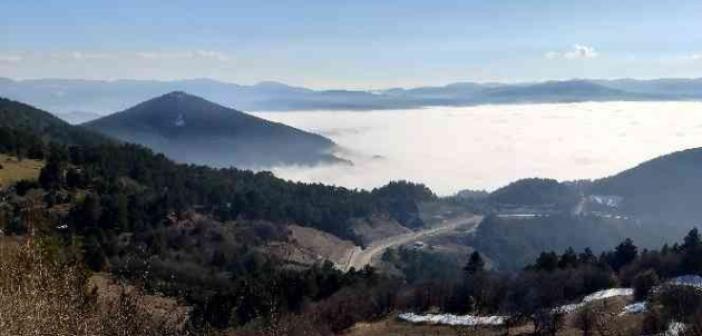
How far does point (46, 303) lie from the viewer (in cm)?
970

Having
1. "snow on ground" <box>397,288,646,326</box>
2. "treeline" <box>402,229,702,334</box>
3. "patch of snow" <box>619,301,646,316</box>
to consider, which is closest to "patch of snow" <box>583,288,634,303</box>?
"snow on ground" <box>397,288,646,326</box>

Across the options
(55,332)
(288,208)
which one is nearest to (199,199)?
(288,208)

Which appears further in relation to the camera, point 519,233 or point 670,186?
point 670,186

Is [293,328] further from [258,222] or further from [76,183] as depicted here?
[258,222]

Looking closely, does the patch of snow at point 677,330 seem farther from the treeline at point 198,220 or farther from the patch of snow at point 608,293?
the treeline at point 198,220

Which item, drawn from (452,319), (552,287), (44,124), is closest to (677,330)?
(452,319)

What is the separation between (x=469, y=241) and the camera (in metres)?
142

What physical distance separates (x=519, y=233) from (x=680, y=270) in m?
103

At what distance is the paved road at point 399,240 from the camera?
348 ft

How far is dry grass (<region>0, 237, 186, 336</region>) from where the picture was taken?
9.38 m

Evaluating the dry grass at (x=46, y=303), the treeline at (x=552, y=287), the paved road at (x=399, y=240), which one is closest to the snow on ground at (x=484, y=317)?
the treeline at (x=552, y=287)

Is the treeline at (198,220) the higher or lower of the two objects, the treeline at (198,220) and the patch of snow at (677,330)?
the lower

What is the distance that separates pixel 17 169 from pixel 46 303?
81.2m

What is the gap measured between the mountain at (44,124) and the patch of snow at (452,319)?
106m
